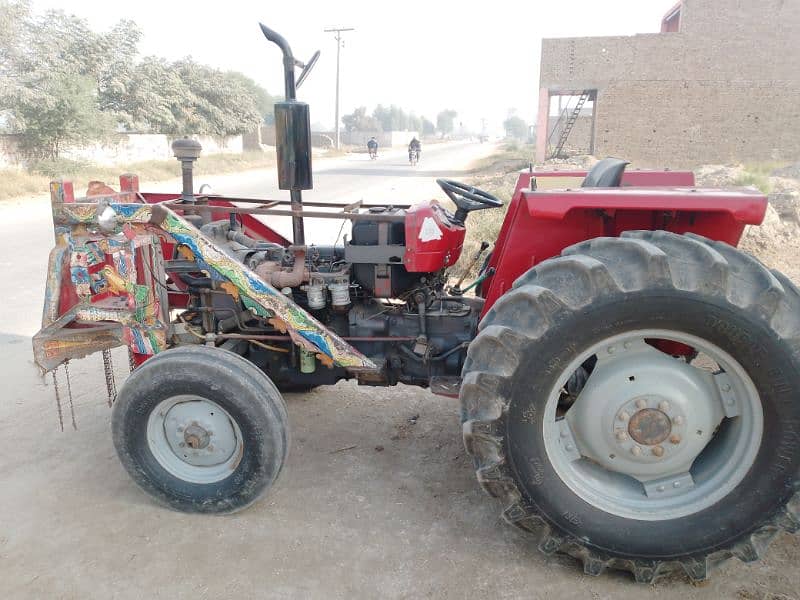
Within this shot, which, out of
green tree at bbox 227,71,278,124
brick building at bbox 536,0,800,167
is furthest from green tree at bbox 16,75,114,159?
green tree at bbox 227,71,278,124

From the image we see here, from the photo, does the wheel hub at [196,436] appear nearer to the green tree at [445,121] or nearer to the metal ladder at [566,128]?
the metal ladder at [566,128]

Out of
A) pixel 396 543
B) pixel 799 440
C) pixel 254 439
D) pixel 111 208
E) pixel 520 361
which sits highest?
pixel 111 208

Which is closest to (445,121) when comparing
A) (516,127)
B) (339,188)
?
(516,127)

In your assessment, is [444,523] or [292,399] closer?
[444,523]

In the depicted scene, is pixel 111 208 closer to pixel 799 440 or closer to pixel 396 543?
pixel 396 543

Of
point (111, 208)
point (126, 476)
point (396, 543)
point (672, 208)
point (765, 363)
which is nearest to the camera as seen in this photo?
point (765, 363)

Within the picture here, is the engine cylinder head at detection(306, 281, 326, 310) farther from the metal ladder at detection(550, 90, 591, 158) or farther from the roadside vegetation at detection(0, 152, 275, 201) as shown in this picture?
the metal ladder at detection(550, 90, 591, 158)

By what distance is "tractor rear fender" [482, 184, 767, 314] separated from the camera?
2.26m

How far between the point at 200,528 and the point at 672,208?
2331 mm

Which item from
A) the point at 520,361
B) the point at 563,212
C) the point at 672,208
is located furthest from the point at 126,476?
the point at 672,208

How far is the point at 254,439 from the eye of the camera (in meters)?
2.65

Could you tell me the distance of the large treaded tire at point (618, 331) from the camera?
2.07 m

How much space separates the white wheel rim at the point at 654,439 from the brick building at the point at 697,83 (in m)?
19.2

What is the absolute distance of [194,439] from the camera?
9.01ft
